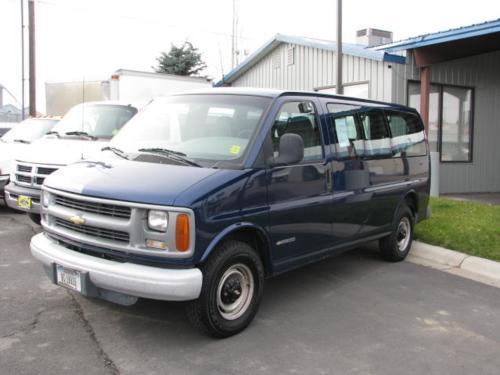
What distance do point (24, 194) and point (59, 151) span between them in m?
0.76

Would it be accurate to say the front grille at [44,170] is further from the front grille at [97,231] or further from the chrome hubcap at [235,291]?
the chrome hubcap at [235,291]

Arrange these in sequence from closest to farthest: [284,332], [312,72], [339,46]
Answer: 1. [284,332]
2. [339,46]
3. [312,72]

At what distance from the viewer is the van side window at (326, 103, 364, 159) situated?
5.12 metres

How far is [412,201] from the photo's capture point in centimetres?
671

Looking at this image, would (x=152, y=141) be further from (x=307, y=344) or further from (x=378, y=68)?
(x=378, y=68)

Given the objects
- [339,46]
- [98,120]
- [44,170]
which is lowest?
[44,170]

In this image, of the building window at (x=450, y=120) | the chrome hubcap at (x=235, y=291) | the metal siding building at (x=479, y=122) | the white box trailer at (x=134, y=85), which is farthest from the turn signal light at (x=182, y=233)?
the metal siding building at (x=479, y=122)

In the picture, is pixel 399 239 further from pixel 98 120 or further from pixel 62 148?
pixel 98 120

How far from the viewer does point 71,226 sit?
407cm

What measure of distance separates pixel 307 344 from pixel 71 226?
208 centimetres

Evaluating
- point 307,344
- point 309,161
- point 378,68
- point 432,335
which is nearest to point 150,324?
point 307,344

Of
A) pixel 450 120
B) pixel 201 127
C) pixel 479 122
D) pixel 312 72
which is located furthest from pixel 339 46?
pixel 201 127

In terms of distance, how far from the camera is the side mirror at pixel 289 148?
426cm

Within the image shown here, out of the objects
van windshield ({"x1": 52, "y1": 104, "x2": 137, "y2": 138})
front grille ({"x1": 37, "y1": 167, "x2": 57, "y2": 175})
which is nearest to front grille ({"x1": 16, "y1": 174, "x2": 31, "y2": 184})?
front grille ({"x1": 37, "y1": 167, "x2": 57, "y2": 175})
